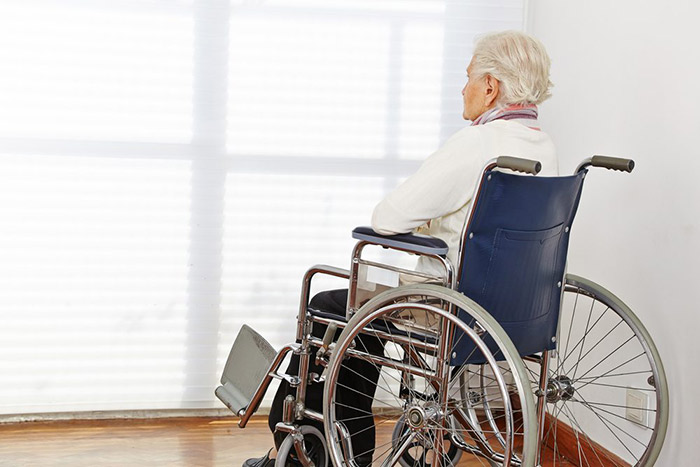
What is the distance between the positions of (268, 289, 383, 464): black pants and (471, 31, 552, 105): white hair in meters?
0.70

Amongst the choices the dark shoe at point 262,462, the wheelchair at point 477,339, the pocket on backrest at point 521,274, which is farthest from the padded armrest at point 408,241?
the dark shoe at point 262,462

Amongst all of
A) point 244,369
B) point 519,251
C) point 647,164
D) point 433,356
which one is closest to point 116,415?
point 244,369

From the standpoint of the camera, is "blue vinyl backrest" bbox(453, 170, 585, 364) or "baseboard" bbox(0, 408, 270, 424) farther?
"baseboard" bbox(0, 408, 270, 424)

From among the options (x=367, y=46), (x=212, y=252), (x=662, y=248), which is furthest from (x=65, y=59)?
(x=662, y=248)

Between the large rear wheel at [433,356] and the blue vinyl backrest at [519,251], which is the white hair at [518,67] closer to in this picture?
the blue vinyl backrest at [519,251]

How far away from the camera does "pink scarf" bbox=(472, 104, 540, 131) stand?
2010mm

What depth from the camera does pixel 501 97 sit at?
204cm

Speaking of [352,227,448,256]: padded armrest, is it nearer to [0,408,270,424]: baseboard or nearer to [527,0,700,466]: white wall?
[527,0,700,466]: white wall

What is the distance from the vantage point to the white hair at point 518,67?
2.01 m

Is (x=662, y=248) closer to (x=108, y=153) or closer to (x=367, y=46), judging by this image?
(x=367, y=46)

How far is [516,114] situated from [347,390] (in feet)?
2.87

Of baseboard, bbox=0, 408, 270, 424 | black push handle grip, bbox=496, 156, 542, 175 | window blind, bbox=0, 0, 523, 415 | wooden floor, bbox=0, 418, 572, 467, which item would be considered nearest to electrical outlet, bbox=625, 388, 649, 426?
wooden floor, bbox=0, 418, 572, 467

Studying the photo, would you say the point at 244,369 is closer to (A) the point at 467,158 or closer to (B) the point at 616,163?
(A) the point at 467,158

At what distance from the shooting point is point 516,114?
2012 millimetres
